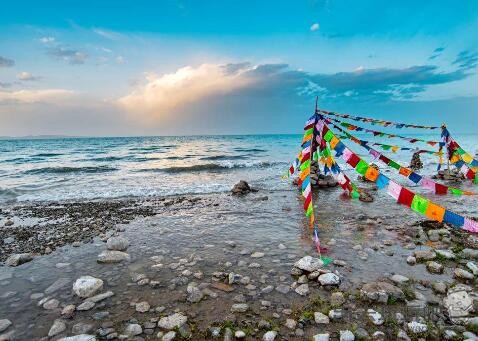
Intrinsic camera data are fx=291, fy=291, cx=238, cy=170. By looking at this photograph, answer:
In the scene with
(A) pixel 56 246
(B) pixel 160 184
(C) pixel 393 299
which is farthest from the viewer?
(B) pixel 160 184

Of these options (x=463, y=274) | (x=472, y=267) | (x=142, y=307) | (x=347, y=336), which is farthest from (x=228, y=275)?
(x=472, y=267)

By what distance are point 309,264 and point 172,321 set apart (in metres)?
3.05

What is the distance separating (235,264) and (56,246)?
17.9 feet

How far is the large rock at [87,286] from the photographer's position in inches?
219

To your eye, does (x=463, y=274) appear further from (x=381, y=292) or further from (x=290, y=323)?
(x=290, y=323)

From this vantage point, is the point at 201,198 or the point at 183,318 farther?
the point at 201,198

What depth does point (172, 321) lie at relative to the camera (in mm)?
4633

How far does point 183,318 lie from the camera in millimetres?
4695

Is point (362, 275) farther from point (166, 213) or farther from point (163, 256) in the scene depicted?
point (166, 213)

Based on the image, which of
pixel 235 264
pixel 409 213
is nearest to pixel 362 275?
pixel 235 264

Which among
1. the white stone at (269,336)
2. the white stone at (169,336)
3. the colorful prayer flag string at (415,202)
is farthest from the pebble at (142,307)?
the colorful prayer flag string at (415,202)

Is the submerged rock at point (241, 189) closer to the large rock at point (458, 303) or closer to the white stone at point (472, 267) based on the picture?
the white stone at point (472, 267)

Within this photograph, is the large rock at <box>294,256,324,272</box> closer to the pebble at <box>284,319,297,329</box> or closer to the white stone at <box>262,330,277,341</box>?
the pebble at <box>284,319,297,329</box>

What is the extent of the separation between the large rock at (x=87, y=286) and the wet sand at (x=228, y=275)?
122 millimetres
